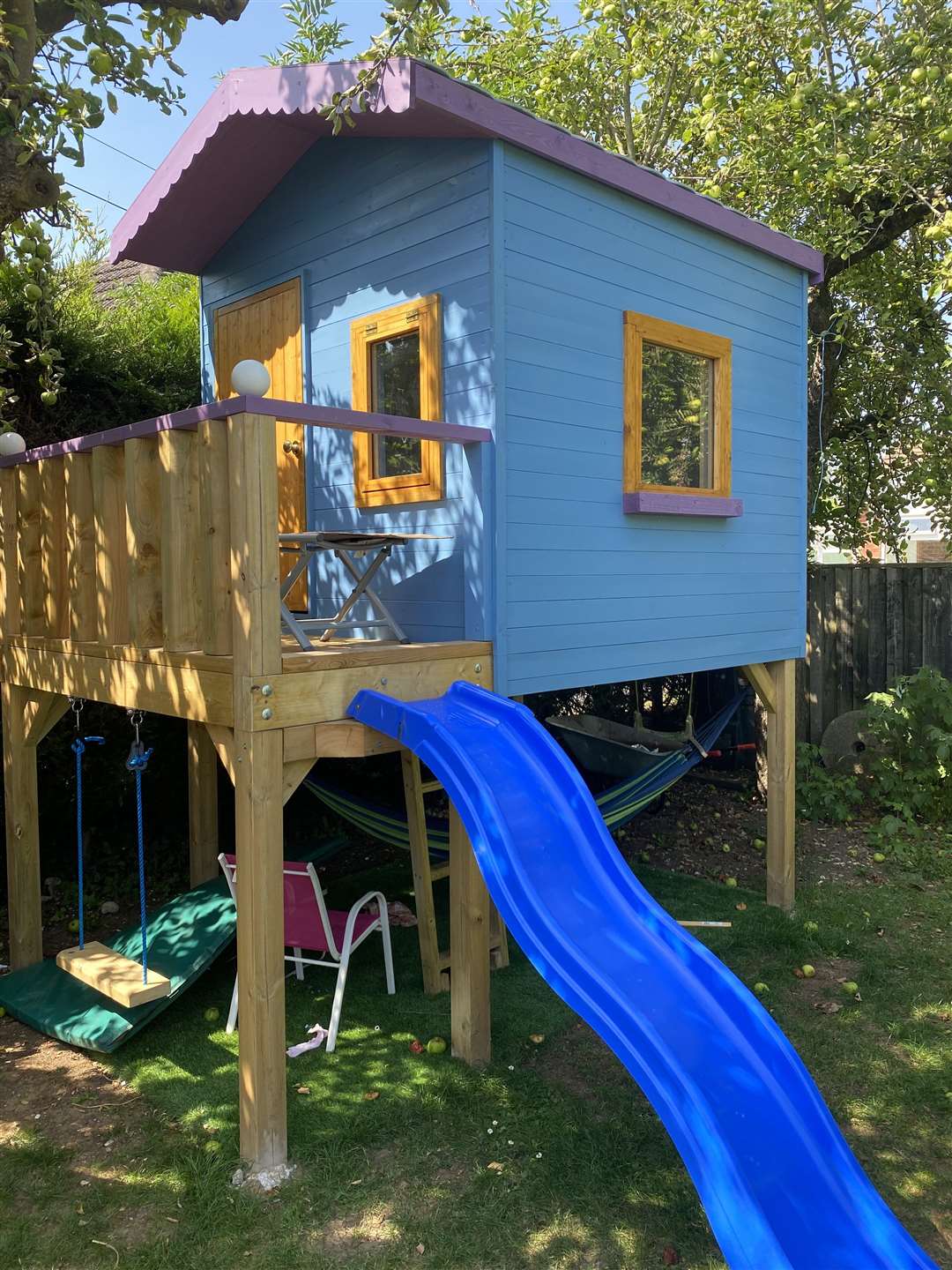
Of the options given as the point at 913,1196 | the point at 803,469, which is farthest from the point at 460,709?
the point at 803,469

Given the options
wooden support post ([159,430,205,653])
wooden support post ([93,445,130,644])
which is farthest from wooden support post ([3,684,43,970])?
wooden support post ([159,430,205,653])

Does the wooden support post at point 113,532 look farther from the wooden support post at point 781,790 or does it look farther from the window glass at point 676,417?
the wooden support post at point 781,790

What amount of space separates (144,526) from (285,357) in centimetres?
184

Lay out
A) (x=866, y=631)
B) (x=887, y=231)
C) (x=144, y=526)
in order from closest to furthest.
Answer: (x=144, y=526)
(x=887, y=231)
(x=866, y=631)

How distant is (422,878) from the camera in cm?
466

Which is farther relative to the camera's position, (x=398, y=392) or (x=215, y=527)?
(x=398, y=392)

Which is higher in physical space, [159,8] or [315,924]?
[159,8]

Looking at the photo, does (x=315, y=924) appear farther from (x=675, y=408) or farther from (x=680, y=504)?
(x=675, y=408)

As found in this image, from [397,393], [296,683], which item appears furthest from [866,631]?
[296,683]

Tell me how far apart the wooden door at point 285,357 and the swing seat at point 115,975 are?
6.58 ft

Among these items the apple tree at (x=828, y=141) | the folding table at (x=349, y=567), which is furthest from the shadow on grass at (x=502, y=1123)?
the apple tree at (x=828, y=141)

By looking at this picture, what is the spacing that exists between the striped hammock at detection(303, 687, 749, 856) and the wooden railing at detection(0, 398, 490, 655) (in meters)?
1.65

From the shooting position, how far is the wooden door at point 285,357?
5105mm

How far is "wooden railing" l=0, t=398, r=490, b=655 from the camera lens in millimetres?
3305
